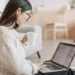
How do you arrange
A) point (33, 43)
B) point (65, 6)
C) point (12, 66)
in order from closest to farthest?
point (12, 66) < point (33, 43) < point (65, 6)

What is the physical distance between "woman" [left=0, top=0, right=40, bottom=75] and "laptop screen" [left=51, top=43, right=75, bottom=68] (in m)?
0.24

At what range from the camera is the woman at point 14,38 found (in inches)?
50.0

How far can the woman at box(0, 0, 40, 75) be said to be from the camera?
4.17 feet

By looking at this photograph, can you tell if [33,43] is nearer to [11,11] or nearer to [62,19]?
[11,11]

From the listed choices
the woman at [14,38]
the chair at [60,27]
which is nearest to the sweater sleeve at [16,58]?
the woman at [14,38]

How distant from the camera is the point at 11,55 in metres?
1.26

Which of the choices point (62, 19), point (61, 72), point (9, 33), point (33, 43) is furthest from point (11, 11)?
point (62, 19)

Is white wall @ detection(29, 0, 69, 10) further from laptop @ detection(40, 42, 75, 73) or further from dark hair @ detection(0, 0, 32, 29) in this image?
dark hair @ detection(0, 0, 32, 29)

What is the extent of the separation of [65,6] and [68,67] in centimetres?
659

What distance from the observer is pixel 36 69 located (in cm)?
138

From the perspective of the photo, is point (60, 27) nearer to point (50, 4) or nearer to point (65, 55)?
point (50, 4)

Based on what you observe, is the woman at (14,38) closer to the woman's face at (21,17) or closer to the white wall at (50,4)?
the woman's face at (21,17)

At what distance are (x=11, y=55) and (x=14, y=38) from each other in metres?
0.12

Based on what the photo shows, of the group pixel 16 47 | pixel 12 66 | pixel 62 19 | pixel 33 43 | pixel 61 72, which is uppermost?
pixel 16 47
